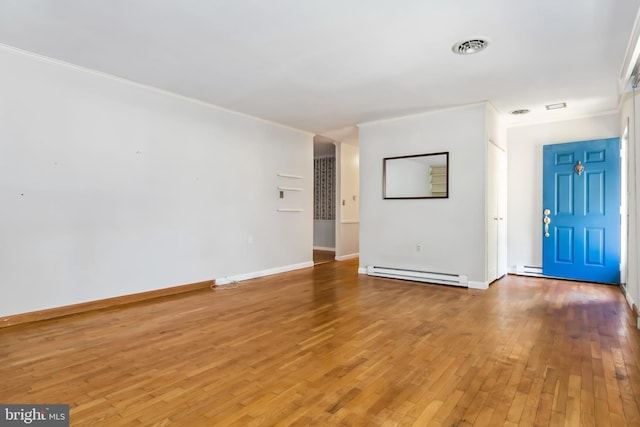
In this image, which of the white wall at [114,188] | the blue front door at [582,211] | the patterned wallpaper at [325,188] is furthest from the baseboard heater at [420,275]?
the patterned wallpaper at [325,188]

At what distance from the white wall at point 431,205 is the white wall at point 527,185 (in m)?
1.38

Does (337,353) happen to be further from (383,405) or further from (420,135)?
(420,135)

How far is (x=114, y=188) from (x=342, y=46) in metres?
2.71

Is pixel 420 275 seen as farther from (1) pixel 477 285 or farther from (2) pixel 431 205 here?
(2) pixel 431 205

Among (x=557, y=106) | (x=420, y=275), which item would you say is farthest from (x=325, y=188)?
(x=557, y=106)

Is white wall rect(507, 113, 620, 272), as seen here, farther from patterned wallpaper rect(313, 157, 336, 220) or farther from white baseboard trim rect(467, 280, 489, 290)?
patterned wallpaper rect(313, 157, 336, 220)

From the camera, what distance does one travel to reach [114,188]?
3.71 metres

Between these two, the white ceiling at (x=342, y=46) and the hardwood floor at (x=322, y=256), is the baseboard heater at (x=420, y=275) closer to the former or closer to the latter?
the hardwood floor at (x=322, y=256)

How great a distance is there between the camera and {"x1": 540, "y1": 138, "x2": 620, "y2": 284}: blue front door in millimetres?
4715

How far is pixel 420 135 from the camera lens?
502cm

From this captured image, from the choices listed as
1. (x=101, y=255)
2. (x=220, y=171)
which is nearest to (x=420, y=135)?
(x=220, y=171)

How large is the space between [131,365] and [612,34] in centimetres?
420

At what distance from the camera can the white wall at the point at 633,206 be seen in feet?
10.8

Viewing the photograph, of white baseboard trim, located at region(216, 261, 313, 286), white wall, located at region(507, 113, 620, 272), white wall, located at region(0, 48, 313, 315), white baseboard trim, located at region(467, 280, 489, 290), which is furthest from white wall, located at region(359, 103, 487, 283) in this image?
white wall, located at region(0, 48, 313, 315)
